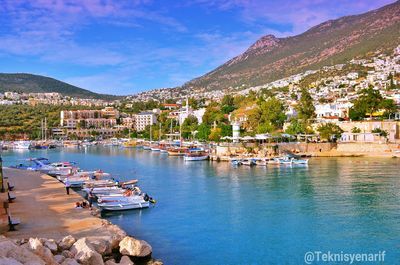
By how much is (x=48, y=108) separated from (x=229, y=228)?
124 metres

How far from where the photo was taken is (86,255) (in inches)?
496

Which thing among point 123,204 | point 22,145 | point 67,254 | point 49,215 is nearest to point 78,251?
point 67,254

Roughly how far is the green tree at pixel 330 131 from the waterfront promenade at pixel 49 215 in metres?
37.5

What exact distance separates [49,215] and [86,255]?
751 cm

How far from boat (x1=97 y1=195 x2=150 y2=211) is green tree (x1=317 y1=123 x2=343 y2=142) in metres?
37.8

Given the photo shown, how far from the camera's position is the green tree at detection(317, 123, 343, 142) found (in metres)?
56.8

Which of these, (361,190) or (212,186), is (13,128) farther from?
(361,190)

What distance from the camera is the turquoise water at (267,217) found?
1628cm

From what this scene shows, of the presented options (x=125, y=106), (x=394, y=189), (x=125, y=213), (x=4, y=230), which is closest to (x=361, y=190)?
(x=394, y=189)

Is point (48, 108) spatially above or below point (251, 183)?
above

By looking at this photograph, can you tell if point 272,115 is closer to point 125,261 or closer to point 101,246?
point 101,246

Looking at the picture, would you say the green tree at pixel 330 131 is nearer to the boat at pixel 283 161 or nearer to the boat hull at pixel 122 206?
the boat at pixel 283 161

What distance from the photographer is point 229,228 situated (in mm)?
19359

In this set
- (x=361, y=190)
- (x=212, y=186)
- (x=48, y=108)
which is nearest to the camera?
(x=361, y=190)
